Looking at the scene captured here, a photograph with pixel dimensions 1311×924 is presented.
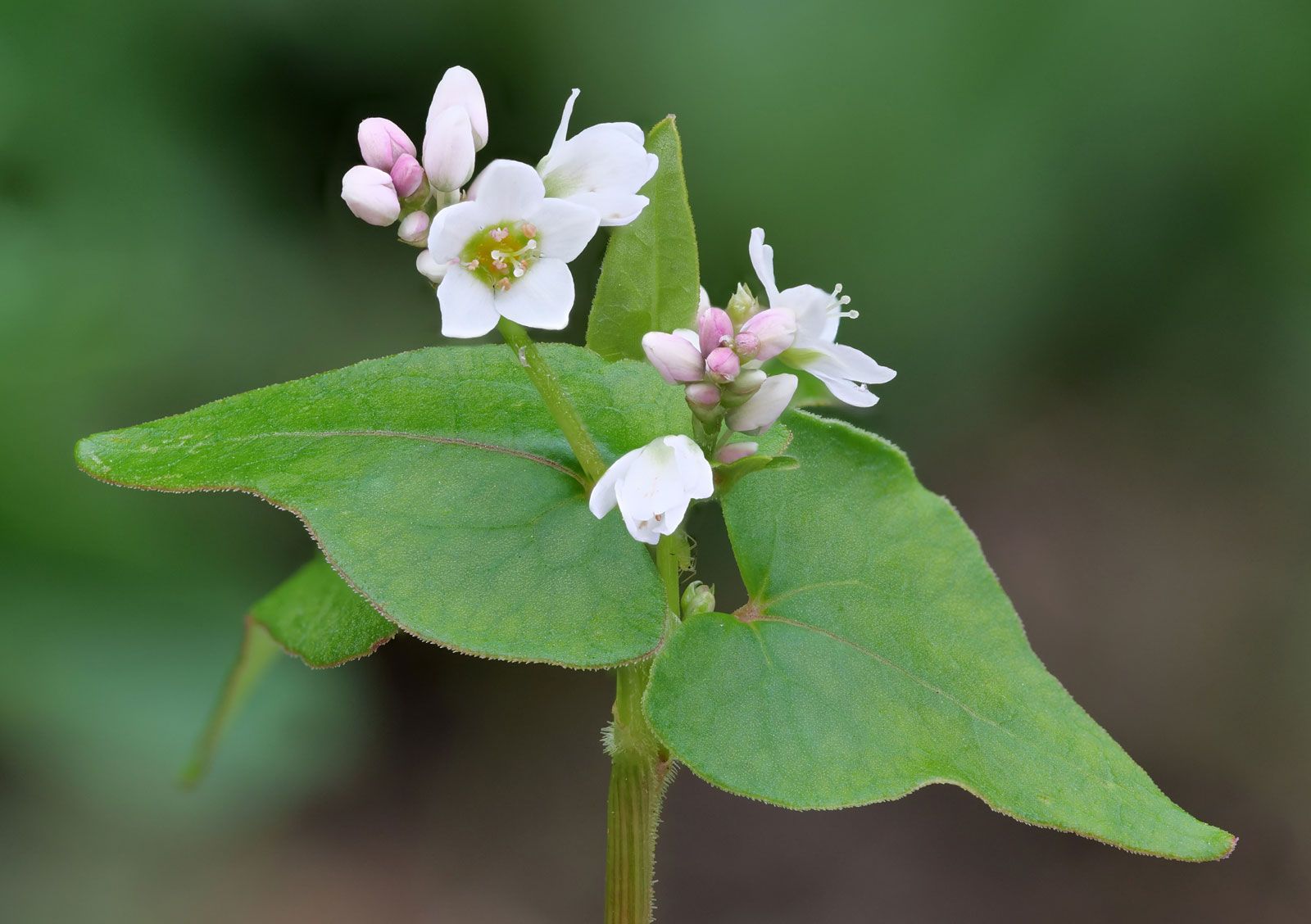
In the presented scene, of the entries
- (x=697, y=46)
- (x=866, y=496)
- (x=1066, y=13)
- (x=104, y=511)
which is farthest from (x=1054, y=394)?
(x=104, y=511)

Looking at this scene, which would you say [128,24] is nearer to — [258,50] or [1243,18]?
[258,50]

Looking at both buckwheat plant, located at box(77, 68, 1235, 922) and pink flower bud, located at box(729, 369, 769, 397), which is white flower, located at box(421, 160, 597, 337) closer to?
buckwheat plant, located at box(77, 68, 1235, 922)

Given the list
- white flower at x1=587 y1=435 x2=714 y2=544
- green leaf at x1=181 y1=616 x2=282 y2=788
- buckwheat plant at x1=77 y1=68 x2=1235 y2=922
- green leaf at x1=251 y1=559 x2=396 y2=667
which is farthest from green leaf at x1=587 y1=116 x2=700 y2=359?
green leaf at x1=181 y1=616 x2=282 y2=788

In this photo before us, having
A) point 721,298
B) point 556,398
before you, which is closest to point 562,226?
point 556,398

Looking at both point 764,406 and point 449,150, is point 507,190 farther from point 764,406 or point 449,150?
point 764,406

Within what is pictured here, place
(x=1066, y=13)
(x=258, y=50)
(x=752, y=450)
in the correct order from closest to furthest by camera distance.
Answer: (x=752, y=450) → (x=258, y=50) → (x=1066, y=13)

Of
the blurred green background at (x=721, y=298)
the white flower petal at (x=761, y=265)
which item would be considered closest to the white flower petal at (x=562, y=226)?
the white flower petal at (x=761, y=265)
